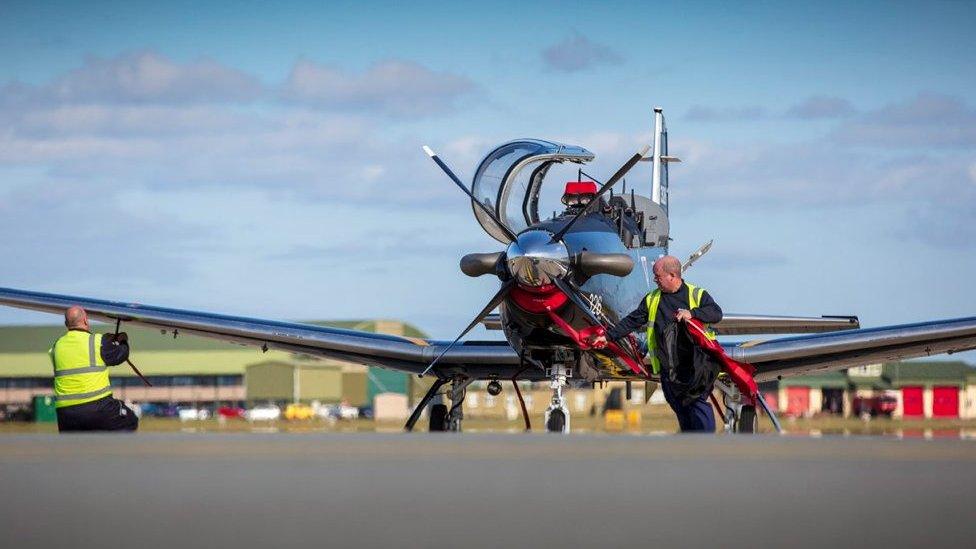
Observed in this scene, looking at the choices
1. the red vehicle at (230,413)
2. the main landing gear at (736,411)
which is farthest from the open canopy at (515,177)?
the red vehicle at (230,413)

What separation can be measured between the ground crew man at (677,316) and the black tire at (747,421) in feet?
24.9

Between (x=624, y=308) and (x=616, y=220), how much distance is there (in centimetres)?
127

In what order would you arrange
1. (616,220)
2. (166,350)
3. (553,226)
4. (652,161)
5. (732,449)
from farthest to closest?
(166,350)
(652,161)
(616,220)
(553,226)
(732,449)

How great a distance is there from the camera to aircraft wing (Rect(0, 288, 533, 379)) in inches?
832

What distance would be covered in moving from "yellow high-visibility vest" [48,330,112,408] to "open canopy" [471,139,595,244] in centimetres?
829

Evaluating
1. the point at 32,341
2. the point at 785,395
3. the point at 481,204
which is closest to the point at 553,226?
the point at 481,204

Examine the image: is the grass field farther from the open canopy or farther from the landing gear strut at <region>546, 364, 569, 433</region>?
the open canopy

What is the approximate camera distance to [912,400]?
4356 centimetres

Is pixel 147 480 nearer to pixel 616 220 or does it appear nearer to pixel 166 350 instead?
pixel 616 220

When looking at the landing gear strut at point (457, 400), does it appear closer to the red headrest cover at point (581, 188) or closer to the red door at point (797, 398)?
the red headrest cover at point (581, 188)

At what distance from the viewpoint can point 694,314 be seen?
37.9ft

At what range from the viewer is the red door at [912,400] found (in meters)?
42.7

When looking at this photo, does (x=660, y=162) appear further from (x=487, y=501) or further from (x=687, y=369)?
(x=487, y=501)

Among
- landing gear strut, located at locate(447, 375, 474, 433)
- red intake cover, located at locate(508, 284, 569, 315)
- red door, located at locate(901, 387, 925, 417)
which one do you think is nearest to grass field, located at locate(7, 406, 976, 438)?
landing gear strut, located at locate(447, 375, 474, 433)
